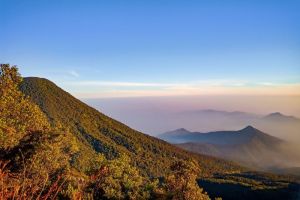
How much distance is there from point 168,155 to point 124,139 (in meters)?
15.2

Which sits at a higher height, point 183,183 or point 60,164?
point 60,164

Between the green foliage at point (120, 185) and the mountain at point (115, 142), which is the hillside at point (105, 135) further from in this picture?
the green foliage at point (120, 185)

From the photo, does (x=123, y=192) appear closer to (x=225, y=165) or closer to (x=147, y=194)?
(x=147, y=194)

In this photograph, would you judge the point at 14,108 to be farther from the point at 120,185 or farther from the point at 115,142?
the point at 115,142

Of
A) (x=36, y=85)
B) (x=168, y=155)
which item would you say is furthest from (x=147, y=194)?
(x=36, y=85)

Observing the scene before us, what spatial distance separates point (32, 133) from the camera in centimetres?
3028

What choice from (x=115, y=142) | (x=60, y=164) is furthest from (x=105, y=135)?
(x=60, y=164)

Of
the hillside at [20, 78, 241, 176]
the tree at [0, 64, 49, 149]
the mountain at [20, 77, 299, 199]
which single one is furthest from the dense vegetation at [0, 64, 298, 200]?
the hillside at [20, 78, 241, 176]

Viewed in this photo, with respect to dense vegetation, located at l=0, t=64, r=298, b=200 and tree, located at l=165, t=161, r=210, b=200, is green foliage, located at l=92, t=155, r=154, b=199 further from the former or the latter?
tree, located at l=165, t=161, r=210, b=200

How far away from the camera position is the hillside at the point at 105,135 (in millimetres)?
114438

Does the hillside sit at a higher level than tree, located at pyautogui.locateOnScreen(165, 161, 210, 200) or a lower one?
lower

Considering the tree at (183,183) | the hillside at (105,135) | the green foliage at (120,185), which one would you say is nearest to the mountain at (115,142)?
the hillside at (105,135)

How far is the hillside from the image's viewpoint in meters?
114

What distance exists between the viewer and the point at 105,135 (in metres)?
128
